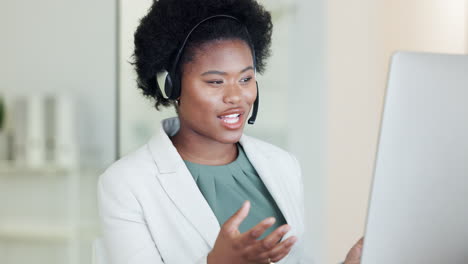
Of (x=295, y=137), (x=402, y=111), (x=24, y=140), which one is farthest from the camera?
(x=295, y=137)

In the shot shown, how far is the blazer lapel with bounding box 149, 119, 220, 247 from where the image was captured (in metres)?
1.29

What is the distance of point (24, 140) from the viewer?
8.30 feet

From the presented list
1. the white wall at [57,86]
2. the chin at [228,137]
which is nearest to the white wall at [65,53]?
the white wall at [57,86]

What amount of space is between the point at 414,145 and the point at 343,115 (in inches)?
88.0

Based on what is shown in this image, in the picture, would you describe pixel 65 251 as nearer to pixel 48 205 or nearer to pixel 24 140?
pixel 48 205

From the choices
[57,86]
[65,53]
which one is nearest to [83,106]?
[57,86]

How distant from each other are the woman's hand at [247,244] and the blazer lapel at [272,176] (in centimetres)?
45

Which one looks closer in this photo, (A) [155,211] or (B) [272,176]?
(A) [155,211]

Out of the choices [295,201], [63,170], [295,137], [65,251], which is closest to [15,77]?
[63,170]

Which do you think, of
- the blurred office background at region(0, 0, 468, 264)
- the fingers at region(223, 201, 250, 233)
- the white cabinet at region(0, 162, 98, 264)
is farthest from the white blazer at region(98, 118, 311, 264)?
the white cabinet at region(0, 162, 98, 264)

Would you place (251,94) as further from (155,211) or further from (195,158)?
(155,211)

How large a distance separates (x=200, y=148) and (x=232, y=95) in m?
0.17

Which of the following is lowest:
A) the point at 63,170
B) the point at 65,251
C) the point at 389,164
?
the point at 65,251

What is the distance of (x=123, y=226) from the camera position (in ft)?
4.09
